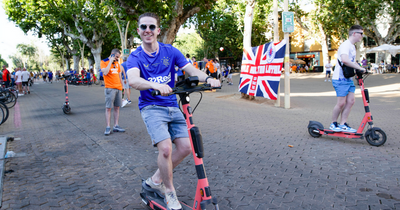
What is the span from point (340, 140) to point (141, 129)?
422 cm

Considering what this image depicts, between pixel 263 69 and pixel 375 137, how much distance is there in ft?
18.3

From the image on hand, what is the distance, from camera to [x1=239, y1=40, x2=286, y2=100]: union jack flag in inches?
373

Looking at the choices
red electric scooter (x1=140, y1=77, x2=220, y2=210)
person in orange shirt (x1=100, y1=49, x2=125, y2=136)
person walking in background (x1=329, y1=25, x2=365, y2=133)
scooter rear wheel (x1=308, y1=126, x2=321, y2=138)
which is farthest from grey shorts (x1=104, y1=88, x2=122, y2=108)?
person walking in background (x1=329, y1=25, x2=365, y2=133)

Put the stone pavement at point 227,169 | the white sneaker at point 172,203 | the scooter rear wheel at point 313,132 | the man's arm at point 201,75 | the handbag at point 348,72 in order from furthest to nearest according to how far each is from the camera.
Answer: the scooter rear wheel at point 313,132 < the handbag at point 348,72 < the stone pavement at point 227,169 < the white sneaker at point 172,203 < the man's arm at point 201,75

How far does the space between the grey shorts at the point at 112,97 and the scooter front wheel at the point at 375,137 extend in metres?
5.03

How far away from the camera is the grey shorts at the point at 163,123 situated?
8.18 feet

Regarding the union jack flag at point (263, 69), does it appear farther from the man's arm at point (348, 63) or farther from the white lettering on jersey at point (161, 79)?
the white lettering on jersey at point (161, 79)

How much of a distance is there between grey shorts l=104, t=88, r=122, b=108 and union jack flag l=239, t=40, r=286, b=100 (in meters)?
5.36

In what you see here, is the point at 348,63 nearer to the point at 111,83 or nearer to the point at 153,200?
the point at 153,200

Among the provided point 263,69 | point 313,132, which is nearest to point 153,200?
point 313,132

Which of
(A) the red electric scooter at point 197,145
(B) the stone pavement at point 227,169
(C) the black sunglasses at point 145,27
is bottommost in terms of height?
(B) the stone pavement at point 227,169

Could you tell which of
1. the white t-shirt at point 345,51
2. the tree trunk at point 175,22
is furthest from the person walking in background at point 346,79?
the tree trunk at point 175,22

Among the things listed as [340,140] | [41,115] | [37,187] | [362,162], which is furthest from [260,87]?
[37,187]

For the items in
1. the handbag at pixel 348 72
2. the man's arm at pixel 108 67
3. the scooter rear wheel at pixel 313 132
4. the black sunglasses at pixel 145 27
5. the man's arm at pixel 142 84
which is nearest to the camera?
the man's arm at pixel 142 84
